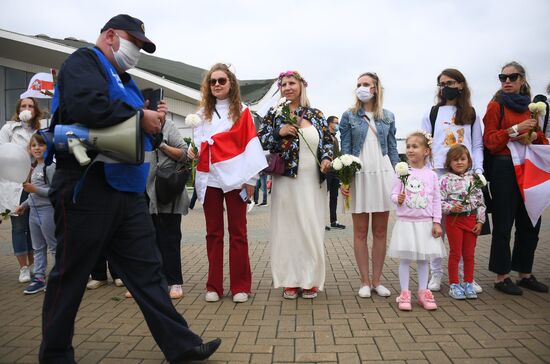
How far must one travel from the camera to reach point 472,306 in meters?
4.17

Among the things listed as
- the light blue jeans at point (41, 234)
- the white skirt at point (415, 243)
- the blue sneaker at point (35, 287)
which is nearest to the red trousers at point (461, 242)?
the white skirt at point (415, 243)

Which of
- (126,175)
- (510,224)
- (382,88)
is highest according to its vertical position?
(382,88)

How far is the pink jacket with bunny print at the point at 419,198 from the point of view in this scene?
13.9ft

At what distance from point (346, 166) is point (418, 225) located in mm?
886

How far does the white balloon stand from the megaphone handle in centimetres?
127

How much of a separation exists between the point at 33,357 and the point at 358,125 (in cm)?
351

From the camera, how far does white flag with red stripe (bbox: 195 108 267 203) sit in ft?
14.5

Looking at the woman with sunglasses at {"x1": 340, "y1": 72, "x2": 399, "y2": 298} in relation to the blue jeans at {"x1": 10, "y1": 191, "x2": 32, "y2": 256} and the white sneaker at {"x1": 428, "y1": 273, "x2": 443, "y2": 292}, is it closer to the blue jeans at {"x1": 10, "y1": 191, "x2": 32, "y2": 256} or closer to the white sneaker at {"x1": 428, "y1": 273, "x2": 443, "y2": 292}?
the white sneaker at {"x1": 428, "y1": 273, "x2": 443, "y2": 292}

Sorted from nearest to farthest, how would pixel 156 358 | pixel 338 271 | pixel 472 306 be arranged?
1. pixel 156 358
2. pixel 472 306
3. pixel 338 271

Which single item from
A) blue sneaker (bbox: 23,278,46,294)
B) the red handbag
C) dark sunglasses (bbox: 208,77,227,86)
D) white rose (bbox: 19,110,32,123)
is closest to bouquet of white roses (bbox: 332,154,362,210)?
the red handbag

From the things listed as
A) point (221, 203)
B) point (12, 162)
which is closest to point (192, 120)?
point (221, 203)

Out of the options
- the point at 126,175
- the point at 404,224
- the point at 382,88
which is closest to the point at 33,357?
the point at 126,175

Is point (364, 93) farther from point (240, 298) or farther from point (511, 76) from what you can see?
point (240, 298)

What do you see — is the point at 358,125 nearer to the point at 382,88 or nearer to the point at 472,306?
the point at 382,88
